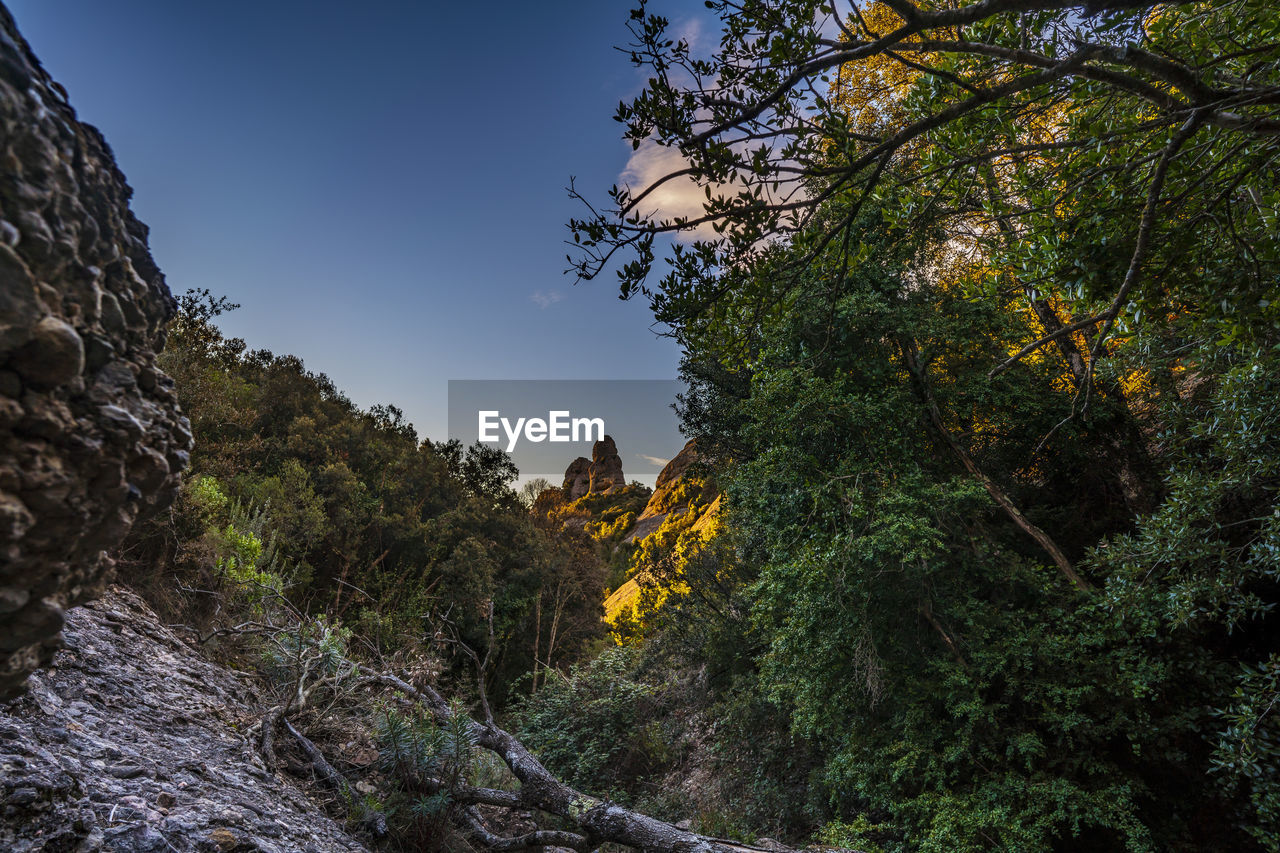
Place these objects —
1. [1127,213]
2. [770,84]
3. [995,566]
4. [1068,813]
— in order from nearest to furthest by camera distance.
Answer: [770,84]
[1127,213]
[1068,813]
[995,566]

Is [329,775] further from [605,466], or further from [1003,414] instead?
[605,466]

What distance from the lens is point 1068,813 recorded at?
493 centimetres

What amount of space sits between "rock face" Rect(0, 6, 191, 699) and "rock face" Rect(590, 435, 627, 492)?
39.9m

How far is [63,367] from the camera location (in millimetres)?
935

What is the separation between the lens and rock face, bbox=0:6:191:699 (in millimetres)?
877

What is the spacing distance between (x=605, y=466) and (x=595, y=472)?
0.85m

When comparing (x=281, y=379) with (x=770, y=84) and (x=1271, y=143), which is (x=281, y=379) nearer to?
(x=770, y=84)

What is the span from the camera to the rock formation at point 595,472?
137ft

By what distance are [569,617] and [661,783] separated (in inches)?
272

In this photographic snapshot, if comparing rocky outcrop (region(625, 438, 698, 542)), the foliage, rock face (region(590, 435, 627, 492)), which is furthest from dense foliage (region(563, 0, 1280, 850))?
rock face (region(590, 435, 627, 492))

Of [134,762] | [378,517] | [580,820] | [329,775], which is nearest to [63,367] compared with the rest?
[134,762]

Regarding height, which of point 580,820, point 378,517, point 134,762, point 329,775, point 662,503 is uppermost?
point 662,503

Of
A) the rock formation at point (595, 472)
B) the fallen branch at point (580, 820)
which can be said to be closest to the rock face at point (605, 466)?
the rock formation at point (595, 472)

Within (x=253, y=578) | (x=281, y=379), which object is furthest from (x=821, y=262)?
(x=281, y=379)
